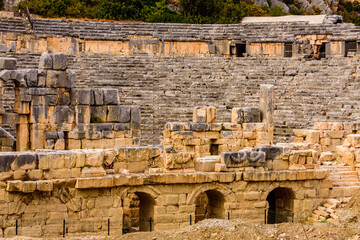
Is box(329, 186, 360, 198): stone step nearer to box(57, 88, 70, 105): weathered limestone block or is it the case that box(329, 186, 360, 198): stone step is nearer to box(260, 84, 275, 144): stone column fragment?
box(260, 84, 275, 144): stone column fragment

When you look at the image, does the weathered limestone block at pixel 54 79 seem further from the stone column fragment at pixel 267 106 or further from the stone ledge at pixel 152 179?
the stone column fragment at pixel 267 106

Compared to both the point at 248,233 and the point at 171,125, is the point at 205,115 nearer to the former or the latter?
the point at 171,125

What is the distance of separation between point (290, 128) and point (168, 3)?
1989 centimetres

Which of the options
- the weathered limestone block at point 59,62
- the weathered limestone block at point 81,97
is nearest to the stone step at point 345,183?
the weathered limestone block at point 81,97

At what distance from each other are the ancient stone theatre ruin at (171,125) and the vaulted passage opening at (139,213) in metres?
0.04

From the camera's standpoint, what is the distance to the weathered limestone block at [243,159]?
665 inches

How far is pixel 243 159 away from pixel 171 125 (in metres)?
4.02

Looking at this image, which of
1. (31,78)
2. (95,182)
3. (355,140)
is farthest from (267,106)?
(95,182)

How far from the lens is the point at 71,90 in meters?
21.0

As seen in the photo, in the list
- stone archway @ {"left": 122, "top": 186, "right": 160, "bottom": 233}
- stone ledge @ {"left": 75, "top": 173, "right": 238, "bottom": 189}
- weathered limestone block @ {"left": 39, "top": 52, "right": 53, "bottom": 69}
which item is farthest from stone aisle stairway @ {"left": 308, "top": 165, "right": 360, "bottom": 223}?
weathered limestone block @ {"left": 39, "top": 52, "right": 53, "bottom": 69}

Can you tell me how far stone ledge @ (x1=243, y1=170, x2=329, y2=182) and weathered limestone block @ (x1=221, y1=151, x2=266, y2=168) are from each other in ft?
0.95

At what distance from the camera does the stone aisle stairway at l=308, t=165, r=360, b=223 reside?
56.6ft

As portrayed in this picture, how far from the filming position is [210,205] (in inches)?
702

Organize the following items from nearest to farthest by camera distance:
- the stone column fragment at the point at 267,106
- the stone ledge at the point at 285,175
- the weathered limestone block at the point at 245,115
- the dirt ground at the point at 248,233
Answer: the dirt ground at the point at 248,233 → the stone ledge at the point at 285,175 → the weathered limestone block at the point at 245,115 → the stone column fragment at the point at 267,106
